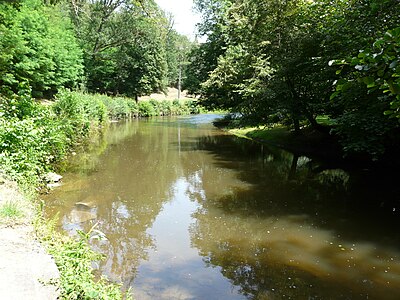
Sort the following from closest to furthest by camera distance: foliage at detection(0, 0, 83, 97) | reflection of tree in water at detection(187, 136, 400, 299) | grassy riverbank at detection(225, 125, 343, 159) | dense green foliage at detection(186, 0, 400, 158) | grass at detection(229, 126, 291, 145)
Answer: reflection of tree in water at detection(187, 136, 400, 299) < dense green foliage at detection(186, 0, 400, 158) < grassy riverbank at detection(225, 125, 343, 159) < grass at detection(229, 126, 291, 145) < foliage at detection(0, 0, 83, 97)

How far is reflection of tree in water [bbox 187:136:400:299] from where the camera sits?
196 inches

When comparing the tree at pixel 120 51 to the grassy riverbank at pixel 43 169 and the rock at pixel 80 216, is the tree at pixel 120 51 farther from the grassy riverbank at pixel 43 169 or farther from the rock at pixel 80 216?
the rock at pixel 80 216

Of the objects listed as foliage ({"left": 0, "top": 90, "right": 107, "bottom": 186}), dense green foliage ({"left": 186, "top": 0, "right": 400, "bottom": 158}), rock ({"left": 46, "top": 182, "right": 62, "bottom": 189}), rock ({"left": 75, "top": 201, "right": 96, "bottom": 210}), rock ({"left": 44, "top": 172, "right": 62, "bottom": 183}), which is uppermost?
dense green foliage ({"left": 186, "top": 0, "right": 400, "bottom": 158})

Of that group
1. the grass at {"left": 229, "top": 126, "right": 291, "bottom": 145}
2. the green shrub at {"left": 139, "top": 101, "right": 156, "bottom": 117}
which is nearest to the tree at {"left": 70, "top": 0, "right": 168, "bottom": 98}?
the green shrub at {"left": 139, "top": 101, "right": 156, "bottom": 117}

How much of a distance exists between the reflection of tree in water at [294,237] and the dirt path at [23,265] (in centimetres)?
269

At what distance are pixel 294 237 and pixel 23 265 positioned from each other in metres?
4.83

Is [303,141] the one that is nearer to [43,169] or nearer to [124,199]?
[124,199]

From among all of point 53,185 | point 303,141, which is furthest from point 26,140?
point 303,141

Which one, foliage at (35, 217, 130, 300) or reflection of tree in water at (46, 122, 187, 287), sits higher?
foliage at (35, 217, 130, 300)

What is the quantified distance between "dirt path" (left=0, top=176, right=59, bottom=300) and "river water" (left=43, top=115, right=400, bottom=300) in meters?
1.37

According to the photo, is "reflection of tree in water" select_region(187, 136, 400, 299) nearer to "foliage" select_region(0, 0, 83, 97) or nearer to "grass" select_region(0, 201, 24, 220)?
"grass" select_region(0, 201, 24, 220)

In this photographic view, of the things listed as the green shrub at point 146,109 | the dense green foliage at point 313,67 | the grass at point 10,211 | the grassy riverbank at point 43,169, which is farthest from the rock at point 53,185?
the green shrub at point 146,109

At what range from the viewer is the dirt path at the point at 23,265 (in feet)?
10.2

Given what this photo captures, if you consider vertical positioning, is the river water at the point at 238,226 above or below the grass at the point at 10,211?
below
